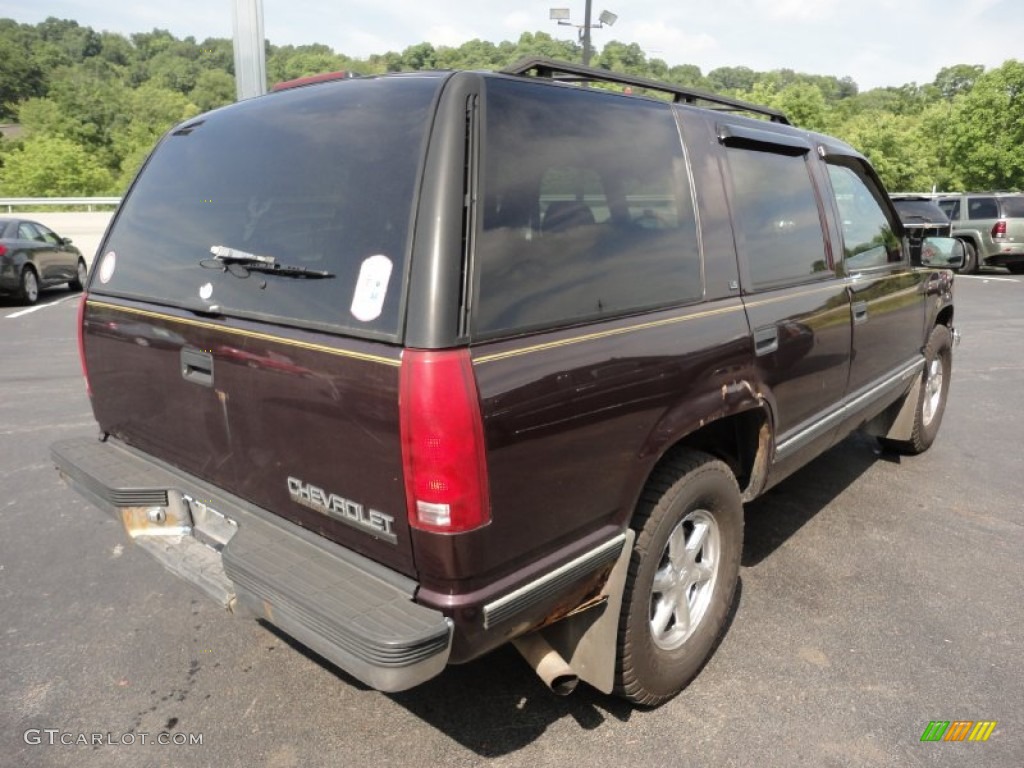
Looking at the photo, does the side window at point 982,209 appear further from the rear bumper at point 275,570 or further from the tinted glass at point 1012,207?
the rear bumper at point 275,570

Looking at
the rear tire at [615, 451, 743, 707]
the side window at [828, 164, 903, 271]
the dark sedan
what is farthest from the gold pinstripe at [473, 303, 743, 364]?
the dark sedan


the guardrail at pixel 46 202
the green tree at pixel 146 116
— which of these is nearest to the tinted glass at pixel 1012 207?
the guardrail at pixel 46 202

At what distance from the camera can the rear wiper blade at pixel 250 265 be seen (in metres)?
2.10

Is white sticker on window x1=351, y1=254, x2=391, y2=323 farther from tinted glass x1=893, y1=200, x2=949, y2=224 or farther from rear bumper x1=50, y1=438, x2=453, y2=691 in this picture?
tinted glass x1=893, y1=200, x2=949, y2=224

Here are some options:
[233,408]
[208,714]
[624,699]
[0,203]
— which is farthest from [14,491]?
[0,203]

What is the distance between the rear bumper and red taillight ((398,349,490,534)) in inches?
10.5

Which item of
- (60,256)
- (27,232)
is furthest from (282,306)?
(60,256)

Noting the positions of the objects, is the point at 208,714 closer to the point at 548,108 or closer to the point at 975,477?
the point at 548,108

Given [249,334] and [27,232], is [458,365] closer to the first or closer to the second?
[249,334]

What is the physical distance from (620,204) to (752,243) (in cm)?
82

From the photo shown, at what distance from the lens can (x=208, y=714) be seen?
2.54 meters

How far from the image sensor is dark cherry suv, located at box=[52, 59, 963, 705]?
183cm

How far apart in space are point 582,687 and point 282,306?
5.73 ft

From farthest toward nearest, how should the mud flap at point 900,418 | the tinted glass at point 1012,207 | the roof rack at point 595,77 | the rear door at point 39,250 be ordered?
1. the tinted glass at point 1012,207
2. the rear door at point 39,250
3. the mud flap at point 900,418
4. the roof rack at point 595,77
